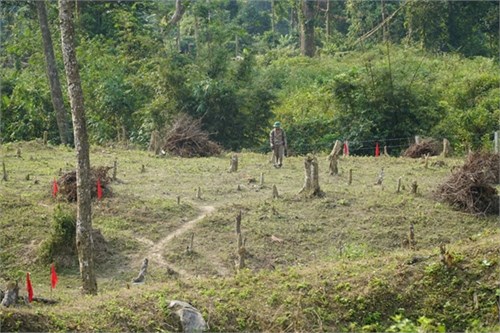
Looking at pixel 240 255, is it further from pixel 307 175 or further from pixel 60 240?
pixel 307 175

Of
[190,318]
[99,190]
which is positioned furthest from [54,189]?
[190,318]

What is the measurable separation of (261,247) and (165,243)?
1905 millimetres

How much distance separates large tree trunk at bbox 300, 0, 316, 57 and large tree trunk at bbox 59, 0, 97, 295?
105 ft

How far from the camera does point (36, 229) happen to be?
1978 cm

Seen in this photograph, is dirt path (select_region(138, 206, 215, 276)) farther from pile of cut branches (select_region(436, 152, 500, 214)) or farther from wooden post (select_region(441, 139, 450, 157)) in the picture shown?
wooden post (select_region(441, 139, 450, 157))

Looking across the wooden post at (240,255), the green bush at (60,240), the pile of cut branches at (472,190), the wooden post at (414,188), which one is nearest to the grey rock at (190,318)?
the wooden post at (240,255)

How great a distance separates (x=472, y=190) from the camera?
21469 mm

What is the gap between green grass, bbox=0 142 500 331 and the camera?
40.3 feet

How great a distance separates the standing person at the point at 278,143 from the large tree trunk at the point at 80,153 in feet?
38.8

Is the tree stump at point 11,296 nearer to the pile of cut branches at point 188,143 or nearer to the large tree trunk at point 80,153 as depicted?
the large tree trunk at point 80,153

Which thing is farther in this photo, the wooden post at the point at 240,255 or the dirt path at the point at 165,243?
the dirt path at the point at 165,243

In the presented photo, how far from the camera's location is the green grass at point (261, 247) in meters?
12.3

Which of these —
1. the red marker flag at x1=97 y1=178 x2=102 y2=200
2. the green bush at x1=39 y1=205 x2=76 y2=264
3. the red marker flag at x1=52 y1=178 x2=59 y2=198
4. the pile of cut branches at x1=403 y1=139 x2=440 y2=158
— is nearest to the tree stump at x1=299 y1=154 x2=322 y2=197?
the red marker flag at x1=97 y1=178 x2=102 y2=200

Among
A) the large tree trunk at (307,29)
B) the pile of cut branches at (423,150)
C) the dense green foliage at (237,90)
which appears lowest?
the pile of cut branches at (423,150)
